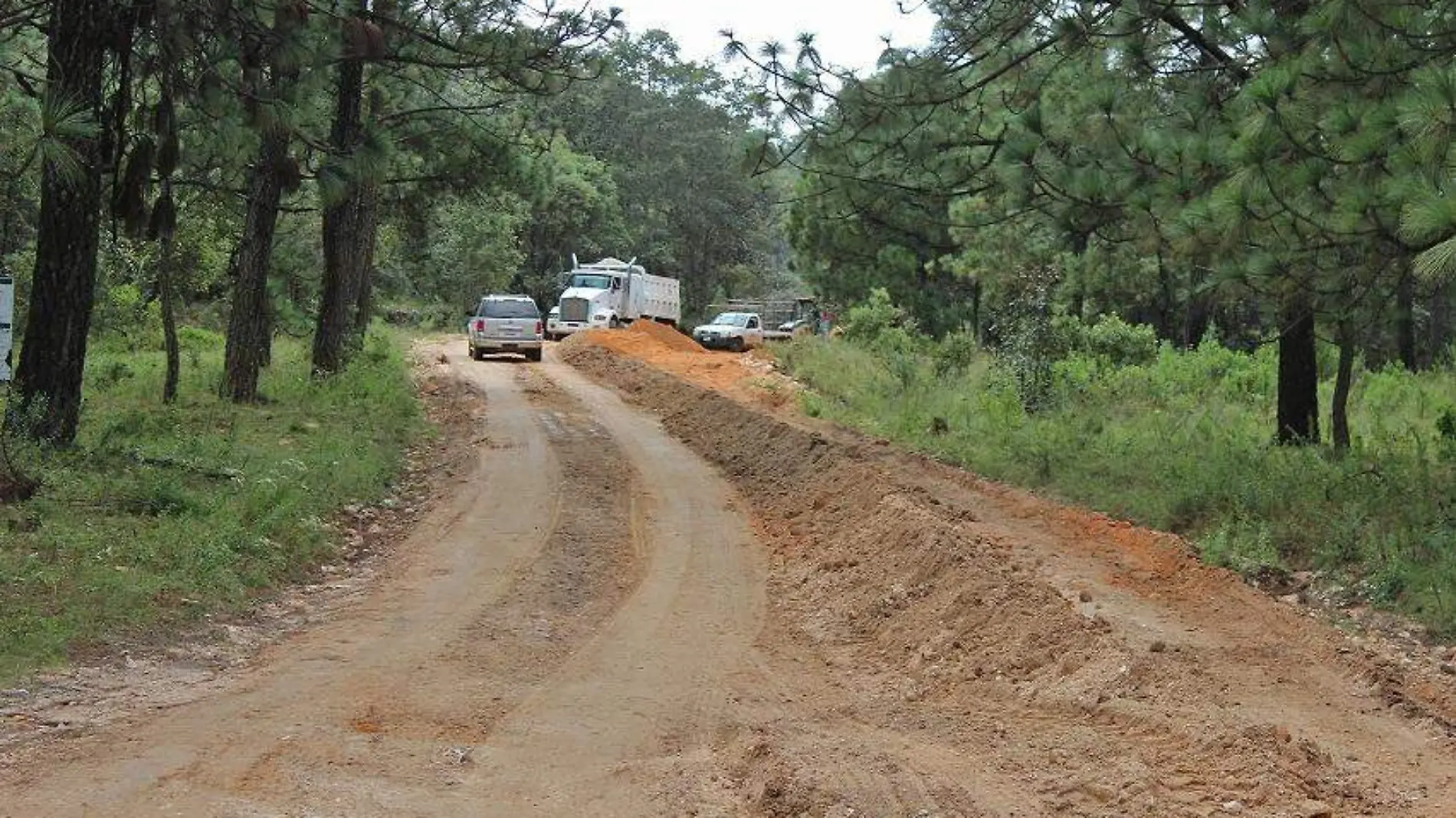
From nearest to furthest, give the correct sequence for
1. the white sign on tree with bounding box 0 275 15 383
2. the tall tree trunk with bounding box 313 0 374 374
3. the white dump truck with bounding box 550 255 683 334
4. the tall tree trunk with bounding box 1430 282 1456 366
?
the white sign on tree with bounding box 0 275 15 383 → the tall tree trunk with bounding box 313 0 374 374 → the tall tree trunk with bounding box 1430 282 1456 366 → the white dump truck with bounding box 550 255 683 334

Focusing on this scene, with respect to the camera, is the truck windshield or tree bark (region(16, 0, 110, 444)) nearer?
tree bark (region(16, 0, 110, 444))

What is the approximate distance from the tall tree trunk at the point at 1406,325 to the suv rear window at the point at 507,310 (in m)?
21.6

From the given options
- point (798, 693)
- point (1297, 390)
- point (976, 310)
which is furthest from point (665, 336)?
point (798, 693)

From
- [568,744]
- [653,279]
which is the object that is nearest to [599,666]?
[568,744]

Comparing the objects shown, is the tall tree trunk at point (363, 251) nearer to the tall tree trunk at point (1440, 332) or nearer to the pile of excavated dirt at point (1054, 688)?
the pile of excavated dirt at point (1054, 688)

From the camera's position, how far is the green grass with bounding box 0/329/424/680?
774 centimetres

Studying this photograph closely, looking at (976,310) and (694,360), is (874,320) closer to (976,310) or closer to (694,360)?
(694,360)

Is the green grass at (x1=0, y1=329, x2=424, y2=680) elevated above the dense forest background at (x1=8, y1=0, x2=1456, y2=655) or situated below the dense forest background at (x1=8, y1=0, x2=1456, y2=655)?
below

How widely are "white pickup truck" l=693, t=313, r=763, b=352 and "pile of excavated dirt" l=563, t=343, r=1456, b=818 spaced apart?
34548mm

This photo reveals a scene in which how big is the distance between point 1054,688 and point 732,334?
132ft

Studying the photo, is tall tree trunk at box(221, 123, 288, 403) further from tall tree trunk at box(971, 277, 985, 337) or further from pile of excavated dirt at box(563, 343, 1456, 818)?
tall tree trunk at box(971, 277, 985, 337)

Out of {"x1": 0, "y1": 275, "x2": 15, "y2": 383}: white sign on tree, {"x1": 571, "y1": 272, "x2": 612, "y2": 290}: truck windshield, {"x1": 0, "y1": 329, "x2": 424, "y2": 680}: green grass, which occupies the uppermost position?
{"x1": 571, "y1": 272, "x2": 612, "y2": 290}: truck windshield

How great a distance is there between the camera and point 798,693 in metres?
7.41

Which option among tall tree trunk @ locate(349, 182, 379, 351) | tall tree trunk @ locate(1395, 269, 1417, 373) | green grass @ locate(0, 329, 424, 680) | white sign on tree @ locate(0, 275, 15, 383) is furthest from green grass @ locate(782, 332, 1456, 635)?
white sign on tree @ locate(0, 275, 15, 383)
